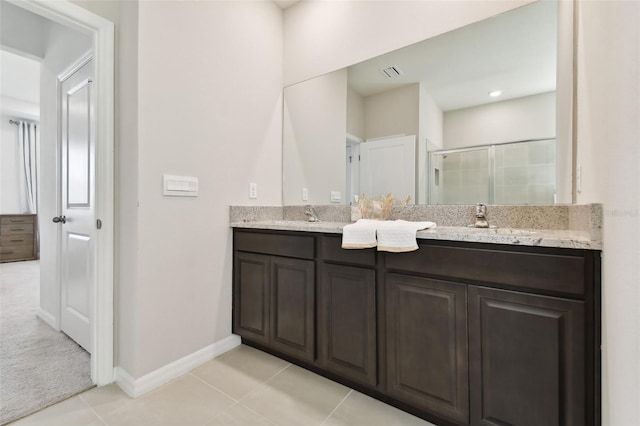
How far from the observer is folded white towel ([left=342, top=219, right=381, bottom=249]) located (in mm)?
1391

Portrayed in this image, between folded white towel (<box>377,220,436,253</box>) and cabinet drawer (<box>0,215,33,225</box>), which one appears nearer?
folded white towel (<box>377,220,436,253</box>)

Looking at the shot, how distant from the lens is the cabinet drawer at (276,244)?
1.71m

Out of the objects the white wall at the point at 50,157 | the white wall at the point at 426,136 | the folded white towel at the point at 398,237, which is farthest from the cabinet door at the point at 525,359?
the white wall at the point at 50,157

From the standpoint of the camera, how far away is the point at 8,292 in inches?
131

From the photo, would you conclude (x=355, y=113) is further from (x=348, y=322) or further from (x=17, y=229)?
(x=17, y=229)

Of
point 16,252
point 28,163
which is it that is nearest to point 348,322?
point 16,252

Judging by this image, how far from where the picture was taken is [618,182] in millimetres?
758

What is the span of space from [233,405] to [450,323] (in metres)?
1.17

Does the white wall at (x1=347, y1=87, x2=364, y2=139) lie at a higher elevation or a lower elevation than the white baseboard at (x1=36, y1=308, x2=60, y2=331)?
higher

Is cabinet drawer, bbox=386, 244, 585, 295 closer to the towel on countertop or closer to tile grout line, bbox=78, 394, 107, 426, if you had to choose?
the towel on countertop

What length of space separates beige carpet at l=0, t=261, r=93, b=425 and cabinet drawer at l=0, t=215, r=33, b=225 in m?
3.22

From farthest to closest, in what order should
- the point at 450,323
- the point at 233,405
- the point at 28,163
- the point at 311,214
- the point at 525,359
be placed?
the point at 28,163 < the point at 311,214 < the point at 233,405 < the point at 450,323 < the point at 525,359

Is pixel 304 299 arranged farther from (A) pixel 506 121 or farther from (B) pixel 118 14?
(B) pixel 118 14

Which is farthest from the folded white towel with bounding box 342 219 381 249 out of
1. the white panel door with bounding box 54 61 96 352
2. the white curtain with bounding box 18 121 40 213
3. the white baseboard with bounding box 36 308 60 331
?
the white curtain with bounding box 18 121 40 213
